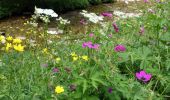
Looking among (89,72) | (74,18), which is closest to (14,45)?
(89,72)

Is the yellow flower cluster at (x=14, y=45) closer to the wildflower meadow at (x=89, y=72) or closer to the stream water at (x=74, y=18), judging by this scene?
the wildflower meadow at (x=89, y=72)

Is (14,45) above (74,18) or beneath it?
above

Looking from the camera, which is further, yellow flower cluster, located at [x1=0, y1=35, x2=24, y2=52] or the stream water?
the stream water

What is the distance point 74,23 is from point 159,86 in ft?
13.0

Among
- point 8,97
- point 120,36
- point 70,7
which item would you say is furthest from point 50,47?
point 70,7

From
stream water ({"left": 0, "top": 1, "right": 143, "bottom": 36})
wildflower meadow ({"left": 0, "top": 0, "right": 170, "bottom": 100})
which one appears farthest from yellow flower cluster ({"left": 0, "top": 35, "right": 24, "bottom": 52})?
stream water ({"left": 0, "top": 1, "right": 143, "bottom": 36})

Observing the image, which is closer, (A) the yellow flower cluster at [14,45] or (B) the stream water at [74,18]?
(A) the yellow flower cluster at [14,45]

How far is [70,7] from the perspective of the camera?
8148 millimetres

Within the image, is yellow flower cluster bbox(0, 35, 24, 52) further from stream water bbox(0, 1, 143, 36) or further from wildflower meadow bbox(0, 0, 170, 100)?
stream water bbox(0, 1, 143, 36)

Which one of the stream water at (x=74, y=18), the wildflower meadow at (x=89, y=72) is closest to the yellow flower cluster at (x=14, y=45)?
the wildflower meadow at (x=89, y=72)

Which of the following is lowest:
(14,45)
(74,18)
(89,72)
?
(74,18)

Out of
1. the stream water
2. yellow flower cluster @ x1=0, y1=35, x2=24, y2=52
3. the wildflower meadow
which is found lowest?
the stream water

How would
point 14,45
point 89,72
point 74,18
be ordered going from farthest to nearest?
point 74,18 → point 14,45 → point 89,72

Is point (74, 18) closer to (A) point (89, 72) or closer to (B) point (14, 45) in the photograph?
(B) point (14, 45)
